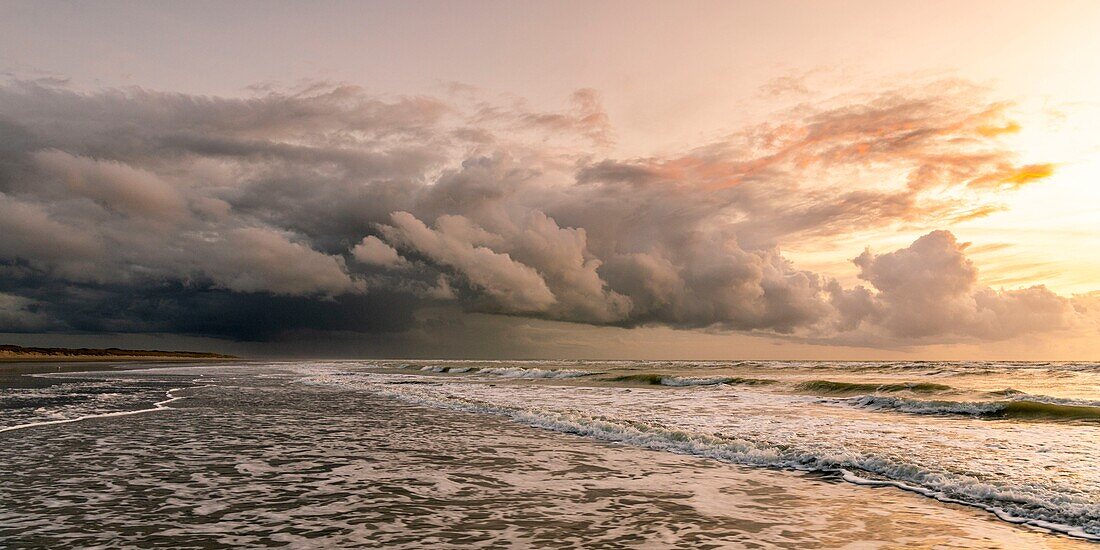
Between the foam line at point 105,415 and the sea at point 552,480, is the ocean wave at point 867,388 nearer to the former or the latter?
the sea at point 552,480

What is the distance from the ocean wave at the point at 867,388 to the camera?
32.8m

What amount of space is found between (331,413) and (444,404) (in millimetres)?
5869

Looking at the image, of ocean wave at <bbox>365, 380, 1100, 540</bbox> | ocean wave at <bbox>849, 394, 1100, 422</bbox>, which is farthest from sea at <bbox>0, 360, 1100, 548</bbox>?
ocean wave at <bbox>849, 394, 1100, 422</bbox>

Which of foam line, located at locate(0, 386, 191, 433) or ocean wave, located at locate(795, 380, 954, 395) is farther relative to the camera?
ocean wave, located at locate(795, 380, 954, 395)

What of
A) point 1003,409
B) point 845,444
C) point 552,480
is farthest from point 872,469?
point 1003,409

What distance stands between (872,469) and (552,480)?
6.19 metres

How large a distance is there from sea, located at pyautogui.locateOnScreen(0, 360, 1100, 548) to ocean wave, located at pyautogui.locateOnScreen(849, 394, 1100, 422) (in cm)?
22

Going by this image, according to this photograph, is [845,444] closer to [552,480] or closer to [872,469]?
[872,469]

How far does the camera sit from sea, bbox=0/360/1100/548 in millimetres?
7750

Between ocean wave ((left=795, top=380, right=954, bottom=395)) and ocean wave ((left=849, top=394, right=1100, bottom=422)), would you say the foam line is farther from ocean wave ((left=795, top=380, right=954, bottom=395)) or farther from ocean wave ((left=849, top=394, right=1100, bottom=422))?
ocean wave ((left=795, top=380, right=954, bottom=395))

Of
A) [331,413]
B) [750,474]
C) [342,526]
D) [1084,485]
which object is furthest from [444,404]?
[1084,485]

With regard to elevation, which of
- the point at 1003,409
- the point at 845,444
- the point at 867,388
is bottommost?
the point at 867,388

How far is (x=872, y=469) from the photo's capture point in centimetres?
1207

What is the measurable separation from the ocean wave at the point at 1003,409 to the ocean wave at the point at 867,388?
6.40 m
